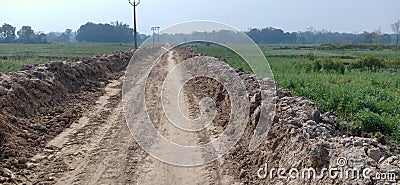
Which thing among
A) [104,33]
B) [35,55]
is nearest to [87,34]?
[104,33]

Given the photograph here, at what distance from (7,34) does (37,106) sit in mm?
109955

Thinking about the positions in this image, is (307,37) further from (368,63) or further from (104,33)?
(368,63)

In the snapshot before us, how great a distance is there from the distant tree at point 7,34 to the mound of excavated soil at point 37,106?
103 meters

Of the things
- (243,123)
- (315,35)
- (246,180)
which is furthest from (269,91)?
(315,35)

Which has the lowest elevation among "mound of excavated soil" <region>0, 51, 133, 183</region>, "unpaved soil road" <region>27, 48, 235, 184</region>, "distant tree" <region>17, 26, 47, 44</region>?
"unpaved soil road" <region>27, 48, 235, 184</region>

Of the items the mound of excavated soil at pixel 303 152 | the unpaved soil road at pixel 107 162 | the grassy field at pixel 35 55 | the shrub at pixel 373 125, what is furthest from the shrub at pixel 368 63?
the unpaved soil road at pixel 107 162

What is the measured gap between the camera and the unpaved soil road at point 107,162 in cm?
648

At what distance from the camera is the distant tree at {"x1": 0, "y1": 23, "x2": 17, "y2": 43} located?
108750mm

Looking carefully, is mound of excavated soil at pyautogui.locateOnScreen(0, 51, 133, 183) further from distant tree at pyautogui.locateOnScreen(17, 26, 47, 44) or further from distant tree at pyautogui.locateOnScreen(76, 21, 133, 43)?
distant tree at pyautogui.locateOnScreen(76, 21, 133, 43)

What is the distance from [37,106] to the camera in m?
11.2

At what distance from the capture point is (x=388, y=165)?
4.41m

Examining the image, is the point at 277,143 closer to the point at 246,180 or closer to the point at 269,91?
the point at 246,180

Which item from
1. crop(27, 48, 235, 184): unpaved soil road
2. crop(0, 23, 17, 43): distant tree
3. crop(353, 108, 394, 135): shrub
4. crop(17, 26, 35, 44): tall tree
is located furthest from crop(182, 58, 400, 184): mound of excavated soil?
crop(0, 23, 17, 43): distant tree

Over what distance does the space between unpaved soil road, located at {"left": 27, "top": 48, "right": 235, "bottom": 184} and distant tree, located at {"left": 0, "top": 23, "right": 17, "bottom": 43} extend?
111 meters
